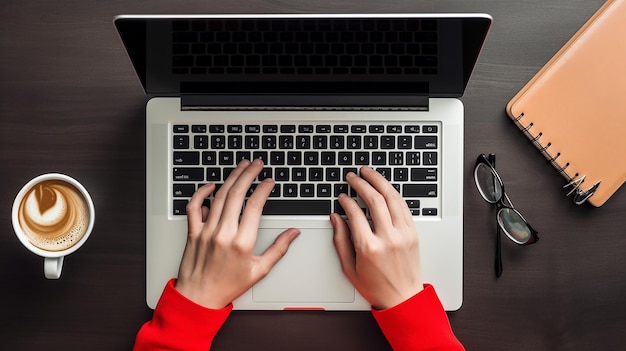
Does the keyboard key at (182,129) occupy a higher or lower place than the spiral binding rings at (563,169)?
higher

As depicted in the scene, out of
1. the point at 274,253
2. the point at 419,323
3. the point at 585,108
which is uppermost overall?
the point at 585,108

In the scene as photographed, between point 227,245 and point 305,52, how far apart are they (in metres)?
0.31

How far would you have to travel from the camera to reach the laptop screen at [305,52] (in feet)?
2.19

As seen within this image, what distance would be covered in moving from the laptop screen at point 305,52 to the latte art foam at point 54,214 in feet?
0.68

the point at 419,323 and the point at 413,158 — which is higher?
the point at 413,158

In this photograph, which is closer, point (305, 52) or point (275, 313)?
point (305, 52)

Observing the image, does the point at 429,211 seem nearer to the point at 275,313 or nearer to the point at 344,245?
the point at 344,245

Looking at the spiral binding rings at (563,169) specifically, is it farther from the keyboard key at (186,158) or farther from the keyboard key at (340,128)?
the keyboard key at (186,158)

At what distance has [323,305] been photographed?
31.4 inches

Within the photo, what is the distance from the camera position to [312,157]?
0.79 meters

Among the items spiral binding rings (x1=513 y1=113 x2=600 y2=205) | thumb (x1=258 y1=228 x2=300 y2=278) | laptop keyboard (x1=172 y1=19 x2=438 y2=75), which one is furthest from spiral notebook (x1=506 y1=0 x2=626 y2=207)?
thumb (x1=258 y1=228 x2=300 y2=278)

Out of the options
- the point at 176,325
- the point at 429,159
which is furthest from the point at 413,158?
the point at 176,325

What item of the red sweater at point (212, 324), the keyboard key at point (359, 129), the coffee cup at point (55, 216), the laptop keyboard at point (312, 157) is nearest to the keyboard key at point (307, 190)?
the laptop keyboard at point (312, 157)

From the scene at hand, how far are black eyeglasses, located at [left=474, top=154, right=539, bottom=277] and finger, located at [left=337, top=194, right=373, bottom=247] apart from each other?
21 centimetres
